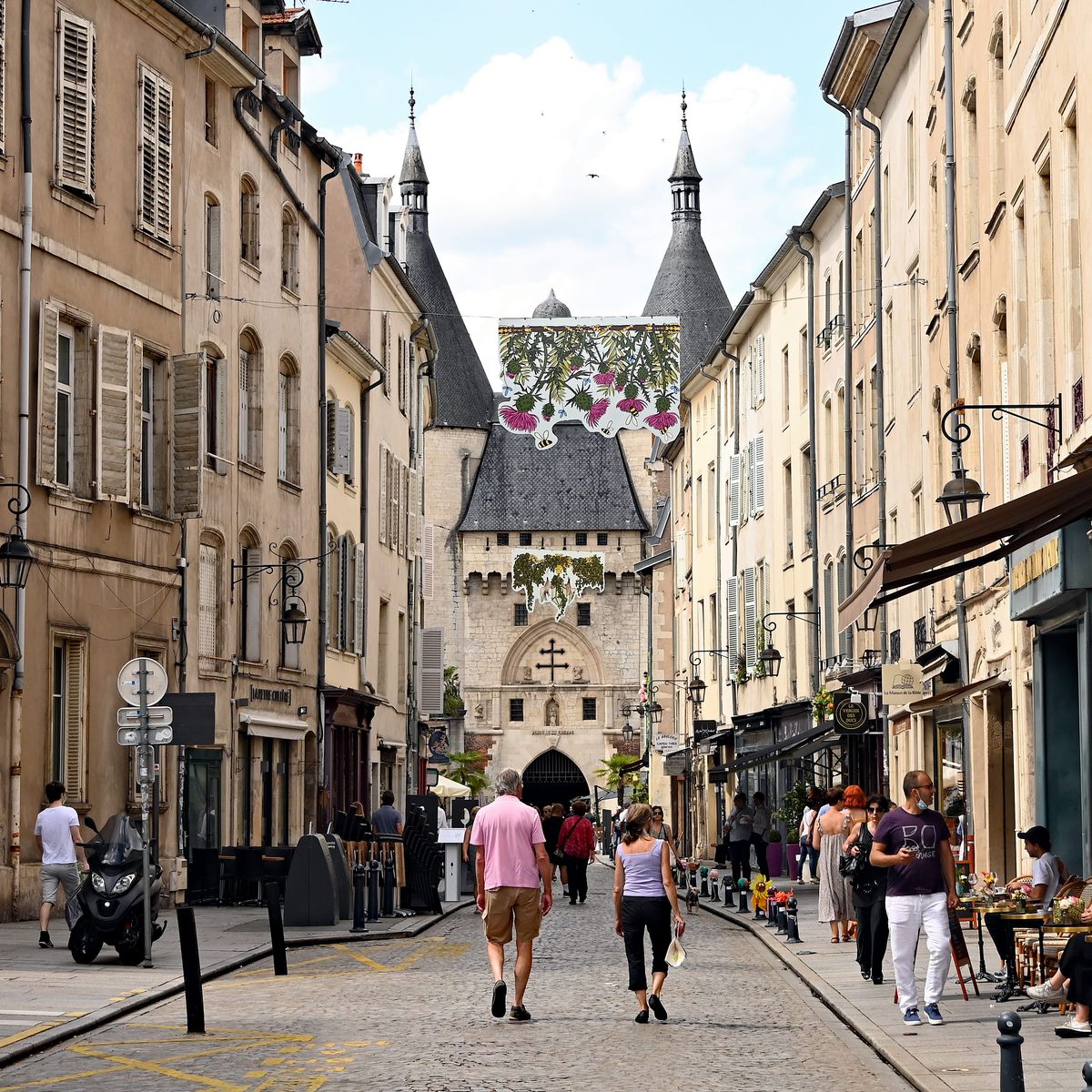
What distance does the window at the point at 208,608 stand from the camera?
1089 inches

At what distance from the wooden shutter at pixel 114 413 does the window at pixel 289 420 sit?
8731 mm

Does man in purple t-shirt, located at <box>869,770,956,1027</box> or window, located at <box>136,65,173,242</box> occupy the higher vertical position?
window, located at <box>136,65,173,242</box>

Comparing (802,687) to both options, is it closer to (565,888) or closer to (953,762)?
(565,888)

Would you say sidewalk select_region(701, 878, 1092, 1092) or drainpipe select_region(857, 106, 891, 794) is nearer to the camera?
sidewalk select_region(701, 878, 1092, 1092)

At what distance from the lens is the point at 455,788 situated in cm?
4931

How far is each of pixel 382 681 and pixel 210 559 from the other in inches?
569

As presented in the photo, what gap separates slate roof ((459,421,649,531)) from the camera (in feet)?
329

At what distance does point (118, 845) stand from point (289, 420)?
17156mm

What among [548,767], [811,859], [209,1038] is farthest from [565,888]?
[548,767]

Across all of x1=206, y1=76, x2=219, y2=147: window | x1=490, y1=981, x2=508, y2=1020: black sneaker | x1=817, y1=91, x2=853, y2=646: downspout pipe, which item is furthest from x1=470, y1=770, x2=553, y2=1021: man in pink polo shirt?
x1=817, y1=91, x2=853, y2=646: downspout pipe

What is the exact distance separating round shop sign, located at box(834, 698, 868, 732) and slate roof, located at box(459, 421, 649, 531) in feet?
227

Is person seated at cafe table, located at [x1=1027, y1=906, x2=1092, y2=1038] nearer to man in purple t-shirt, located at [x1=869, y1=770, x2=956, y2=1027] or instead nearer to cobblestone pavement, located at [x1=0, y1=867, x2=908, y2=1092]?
cobblestone pavement, located at [x1=0, y1=867, x2=908, y2=1092]

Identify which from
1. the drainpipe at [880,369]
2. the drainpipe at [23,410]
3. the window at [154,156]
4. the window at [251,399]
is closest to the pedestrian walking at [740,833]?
the drainpipe at [880,369]

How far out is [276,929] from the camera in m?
15.2
